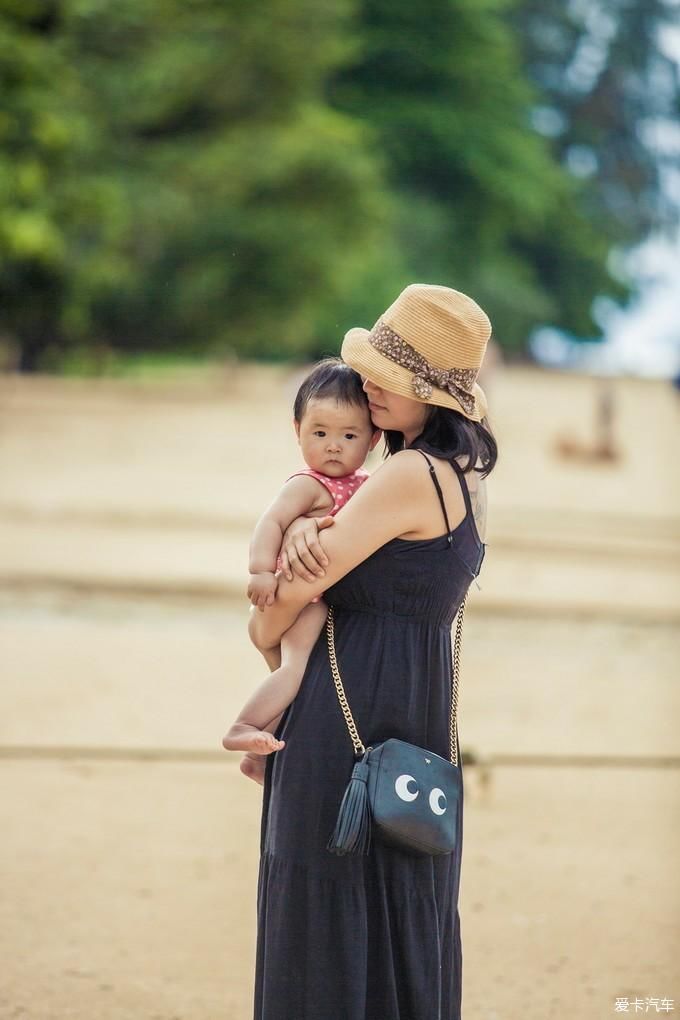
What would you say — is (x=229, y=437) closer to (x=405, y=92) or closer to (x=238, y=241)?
(x=238, y=241)

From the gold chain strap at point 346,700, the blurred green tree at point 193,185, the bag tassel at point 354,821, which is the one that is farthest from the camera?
the blurred green tree at point 193,185

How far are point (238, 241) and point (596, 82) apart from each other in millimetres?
22443

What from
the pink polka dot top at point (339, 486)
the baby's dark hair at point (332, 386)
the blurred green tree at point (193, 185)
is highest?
the blurred green tree at point (193, 185)

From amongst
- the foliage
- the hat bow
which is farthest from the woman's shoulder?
the foliage

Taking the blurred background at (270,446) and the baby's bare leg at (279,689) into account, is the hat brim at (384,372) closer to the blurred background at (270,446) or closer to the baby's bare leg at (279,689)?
the baby's bare leg at (279,689)

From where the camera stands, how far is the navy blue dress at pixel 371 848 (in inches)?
98.7

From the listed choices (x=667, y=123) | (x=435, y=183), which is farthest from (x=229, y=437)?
(x=667, y=123)

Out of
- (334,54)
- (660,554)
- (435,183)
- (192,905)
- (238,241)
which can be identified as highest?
(435,183)

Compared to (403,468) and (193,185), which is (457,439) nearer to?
(403,468)

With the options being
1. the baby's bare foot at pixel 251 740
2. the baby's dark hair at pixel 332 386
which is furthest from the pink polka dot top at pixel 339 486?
the baby's bare foot at pixel 251 740

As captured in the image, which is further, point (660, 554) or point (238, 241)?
point (238, 241)

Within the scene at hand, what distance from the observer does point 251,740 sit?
2496 mm

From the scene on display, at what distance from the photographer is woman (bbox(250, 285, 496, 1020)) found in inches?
98.3

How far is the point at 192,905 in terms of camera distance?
15.1 ft
